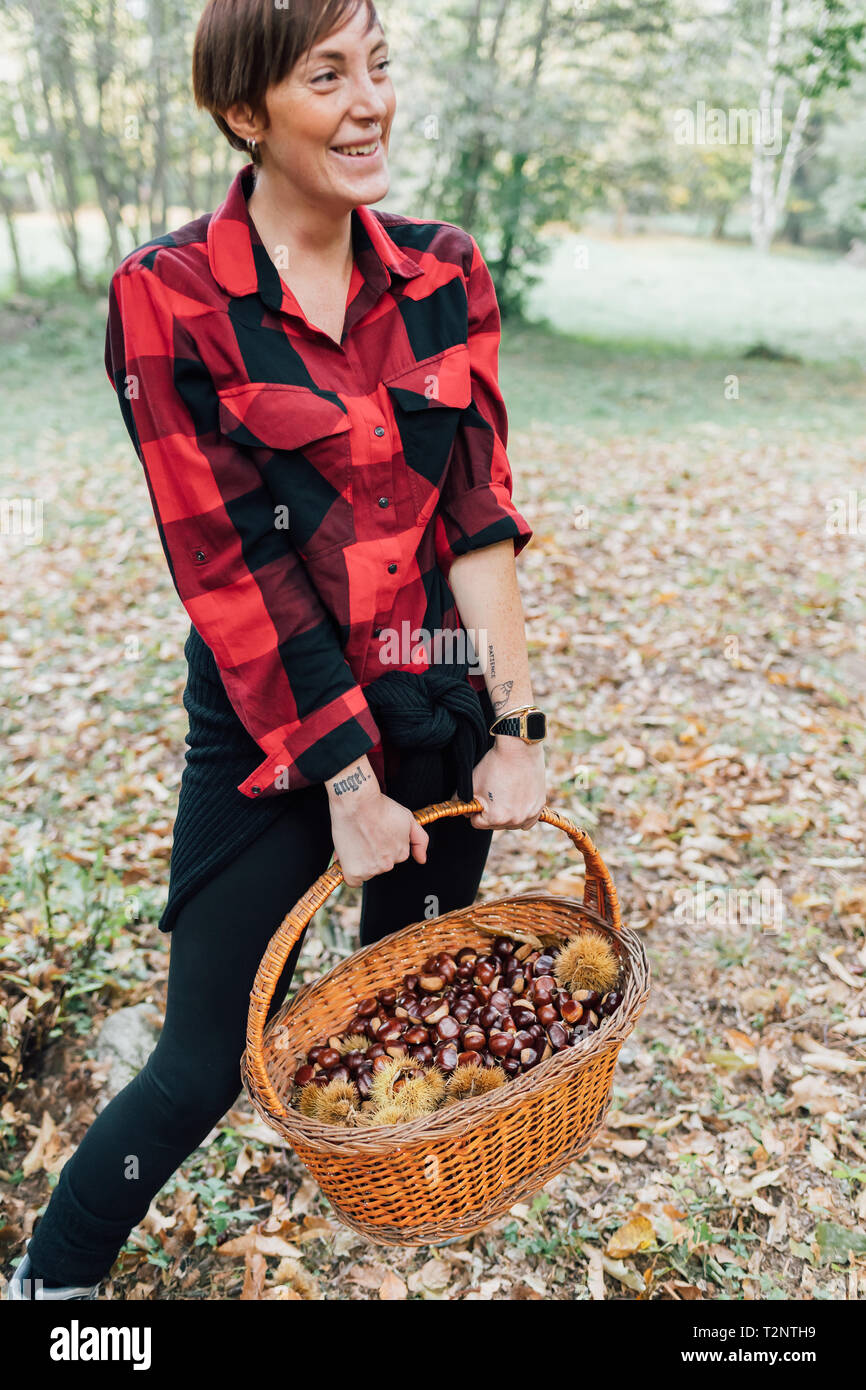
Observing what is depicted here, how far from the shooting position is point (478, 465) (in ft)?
5.79

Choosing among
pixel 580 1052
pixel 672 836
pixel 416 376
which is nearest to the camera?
pixel 416 376

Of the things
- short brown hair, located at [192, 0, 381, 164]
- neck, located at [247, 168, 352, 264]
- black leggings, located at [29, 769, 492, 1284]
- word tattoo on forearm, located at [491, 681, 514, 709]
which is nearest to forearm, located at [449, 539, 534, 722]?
word tattoo on forearm, located at [491, 681, 514, 709]

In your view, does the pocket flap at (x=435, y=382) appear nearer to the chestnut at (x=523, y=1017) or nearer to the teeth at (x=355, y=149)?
the teeth at (x=355, y=149)

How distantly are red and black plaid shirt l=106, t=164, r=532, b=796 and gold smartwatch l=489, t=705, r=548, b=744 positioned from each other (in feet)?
0.67

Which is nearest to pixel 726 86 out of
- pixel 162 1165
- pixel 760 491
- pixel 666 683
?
pixel 760 491

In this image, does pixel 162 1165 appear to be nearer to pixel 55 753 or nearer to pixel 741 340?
pixel 55 753

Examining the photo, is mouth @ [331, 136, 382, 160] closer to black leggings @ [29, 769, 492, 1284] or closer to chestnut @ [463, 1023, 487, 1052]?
black leggings @ [29, 769, 492, 1284]

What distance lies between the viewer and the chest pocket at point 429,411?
1620mm

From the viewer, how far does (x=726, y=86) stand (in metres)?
12.8

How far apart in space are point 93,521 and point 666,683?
416cm

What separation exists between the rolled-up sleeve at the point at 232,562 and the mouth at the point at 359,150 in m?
0.34

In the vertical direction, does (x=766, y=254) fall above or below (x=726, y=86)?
below

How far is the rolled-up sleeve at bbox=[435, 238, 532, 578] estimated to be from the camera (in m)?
1.75

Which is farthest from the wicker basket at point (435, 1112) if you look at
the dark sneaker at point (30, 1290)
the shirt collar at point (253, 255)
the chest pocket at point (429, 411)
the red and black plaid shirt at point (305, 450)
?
the shirt collar at point (253, 255)
